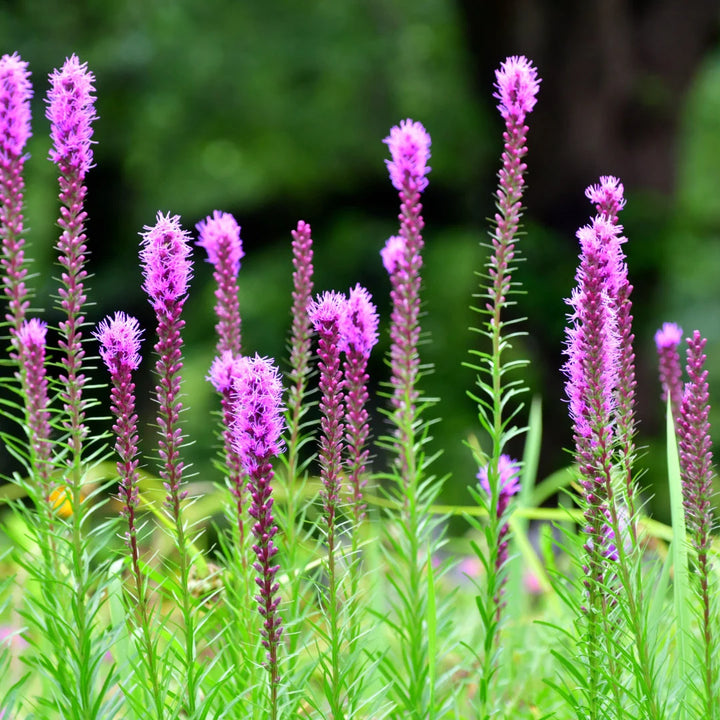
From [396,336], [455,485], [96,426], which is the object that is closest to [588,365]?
[396,336]

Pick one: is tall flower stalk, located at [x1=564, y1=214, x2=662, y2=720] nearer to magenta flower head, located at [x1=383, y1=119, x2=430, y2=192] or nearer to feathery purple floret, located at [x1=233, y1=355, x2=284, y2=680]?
magenta flower head, located at [x1=383, y1=119, x2=430, y2=192]

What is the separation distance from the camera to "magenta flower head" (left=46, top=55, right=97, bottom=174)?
58.1 inches

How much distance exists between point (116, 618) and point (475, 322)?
299 inches

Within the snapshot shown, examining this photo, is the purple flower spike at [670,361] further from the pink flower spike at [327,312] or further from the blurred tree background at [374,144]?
the blurred tree background at [374,144]

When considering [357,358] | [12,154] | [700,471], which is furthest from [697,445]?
[12,154]

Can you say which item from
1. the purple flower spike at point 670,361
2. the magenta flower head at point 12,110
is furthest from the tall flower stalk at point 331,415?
the purple flower spike at point 670,361

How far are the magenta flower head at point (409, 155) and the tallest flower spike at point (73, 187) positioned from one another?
498mm

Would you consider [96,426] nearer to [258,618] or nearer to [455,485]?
[455,485]

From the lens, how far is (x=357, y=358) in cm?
164

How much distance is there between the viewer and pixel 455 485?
9953 millimetres

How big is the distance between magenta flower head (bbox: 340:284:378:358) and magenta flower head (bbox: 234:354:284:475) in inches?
10.0

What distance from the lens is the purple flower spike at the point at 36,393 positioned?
1.55 meters

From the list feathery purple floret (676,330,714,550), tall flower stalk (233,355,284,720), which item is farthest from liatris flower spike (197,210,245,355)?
feathery purple floret (676,330,714,550)

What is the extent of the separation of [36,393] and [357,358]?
21.7 inches
